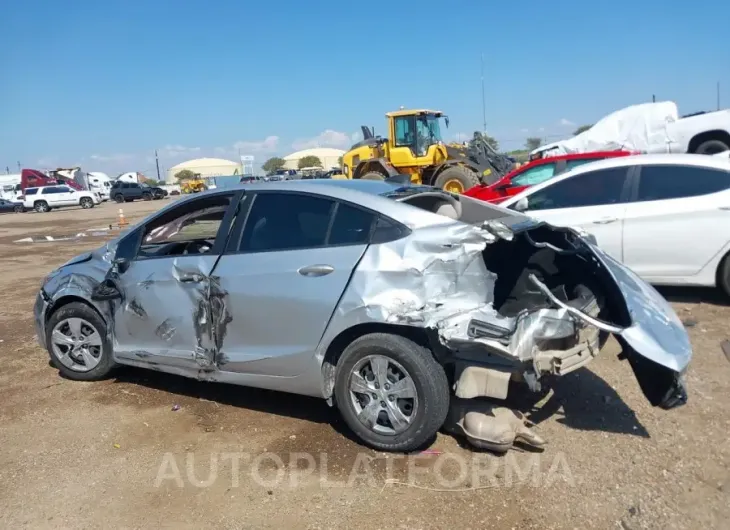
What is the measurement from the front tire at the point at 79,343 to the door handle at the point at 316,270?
2.11 m

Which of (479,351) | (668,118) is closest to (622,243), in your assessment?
(479,351)

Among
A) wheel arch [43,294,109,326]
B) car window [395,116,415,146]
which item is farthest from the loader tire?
wheel arch [43,294,109,326]

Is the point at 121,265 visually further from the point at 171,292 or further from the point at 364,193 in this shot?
the point at 364,193

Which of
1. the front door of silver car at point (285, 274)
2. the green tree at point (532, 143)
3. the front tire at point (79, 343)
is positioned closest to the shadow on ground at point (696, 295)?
→ the front door of silver car at point (285, 274)

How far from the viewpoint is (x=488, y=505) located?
3.28 meters

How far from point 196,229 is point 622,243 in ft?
14.3

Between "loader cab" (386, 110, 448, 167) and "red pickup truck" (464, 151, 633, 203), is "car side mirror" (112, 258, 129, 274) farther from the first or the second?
"loader cab" (386, 110, 448, 167)

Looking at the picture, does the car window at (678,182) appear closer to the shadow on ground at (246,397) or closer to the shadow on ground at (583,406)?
the shadow on ground at (583,406)

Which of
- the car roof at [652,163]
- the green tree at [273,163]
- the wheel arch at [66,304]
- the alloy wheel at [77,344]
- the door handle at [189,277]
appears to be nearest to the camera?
the door handle at [189,277]

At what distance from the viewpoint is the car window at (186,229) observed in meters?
4.79

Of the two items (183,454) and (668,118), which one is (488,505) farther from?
(668,118)

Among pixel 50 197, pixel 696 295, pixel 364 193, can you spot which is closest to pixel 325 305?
pixel 364 193

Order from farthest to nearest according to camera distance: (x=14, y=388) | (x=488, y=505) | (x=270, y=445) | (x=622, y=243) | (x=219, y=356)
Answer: (x=622, y=243)
(x=14, y=388)
(x=219, y=356)
(x=270, y=445)
(x=488, y=505)

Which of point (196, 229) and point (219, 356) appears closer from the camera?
point (219, 356)
